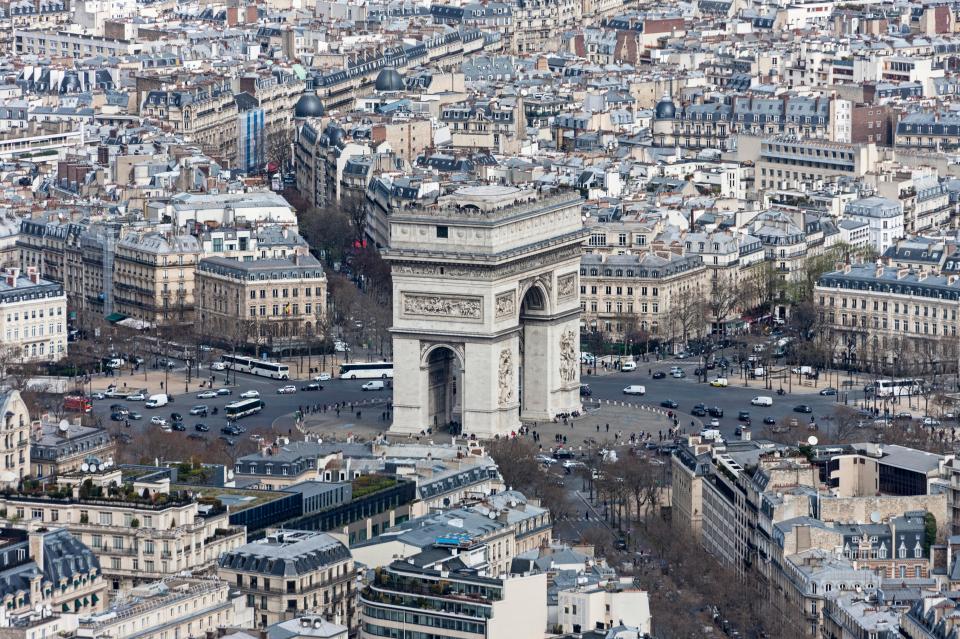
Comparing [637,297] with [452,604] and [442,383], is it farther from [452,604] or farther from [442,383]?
[452,604]

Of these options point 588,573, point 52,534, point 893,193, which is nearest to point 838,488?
point 588,573

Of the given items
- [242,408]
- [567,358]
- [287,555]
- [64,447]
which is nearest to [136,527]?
[287,555]

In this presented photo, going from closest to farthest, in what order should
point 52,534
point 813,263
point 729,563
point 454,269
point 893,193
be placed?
point 52,534 < point 729,563 < point 454,269 < point 813,263 < point 893,193

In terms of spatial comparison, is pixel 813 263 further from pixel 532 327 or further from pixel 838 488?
pixel 838 488

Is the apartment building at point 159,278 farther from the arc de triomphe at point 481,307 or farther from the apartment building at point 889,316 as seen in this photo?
the apartment building at point 889,316

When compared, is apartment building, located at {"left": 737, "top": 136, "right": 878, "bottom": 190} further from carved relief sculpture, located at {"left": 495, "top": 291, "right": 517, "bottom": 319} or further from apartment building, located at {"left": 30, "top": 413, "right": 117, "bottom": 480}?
apartment building, located at {"left": 30, "top": 413, "right": 117, "bottom": 480}

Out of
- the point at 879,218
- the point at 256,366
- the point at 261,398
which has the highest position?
the point at 879,218
